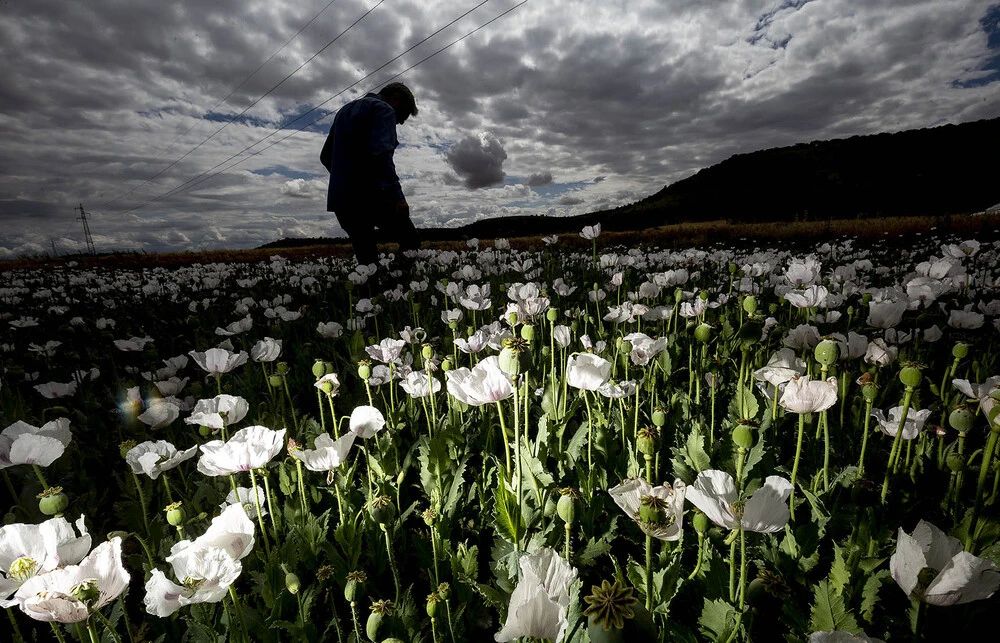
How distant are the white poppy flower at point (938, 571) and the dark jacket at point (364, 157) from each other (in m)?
6.87

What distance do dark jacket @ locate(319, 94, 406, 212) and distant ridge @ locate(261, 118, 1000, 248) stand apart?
33.1 m

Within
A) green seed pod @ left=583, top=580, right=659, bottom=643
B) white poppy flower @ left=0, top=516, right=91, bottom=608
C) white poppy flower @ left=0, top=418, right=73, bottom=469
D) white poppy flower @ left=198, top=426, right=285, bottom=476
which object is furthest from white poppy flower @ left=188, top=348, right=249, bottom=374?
green seed pod @ left=583, top=580, right=659, bottom=643

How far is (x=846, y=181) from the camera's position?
56.4 m

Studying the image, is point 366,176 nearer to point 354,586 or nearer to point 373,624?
point 354,586

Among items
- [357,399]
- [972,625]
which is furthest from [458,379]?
[972,625]

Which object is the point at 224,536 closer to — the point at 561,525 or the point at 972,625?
the point at 561,525

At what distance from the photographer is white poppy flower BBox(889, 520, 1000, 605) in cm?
76

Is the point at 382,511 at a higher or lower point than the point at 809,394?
lower

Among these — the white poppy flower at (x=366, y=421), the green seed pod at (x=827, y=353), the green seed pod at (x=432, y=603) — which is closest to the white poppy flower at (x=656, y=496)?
the green seed pod at (x=432, y=603)

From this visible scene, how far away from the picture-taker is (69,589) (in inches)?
32.4

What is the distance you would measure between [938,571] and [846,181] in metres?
72.1

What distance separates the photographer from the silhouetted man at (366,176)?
6766mm

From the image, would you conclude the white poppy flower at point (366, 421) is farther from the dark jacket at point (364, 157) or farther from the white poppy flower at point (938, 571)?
the dark jacket at point (364, 157)

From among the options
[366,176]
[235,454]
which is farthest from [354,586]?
[366,176]
